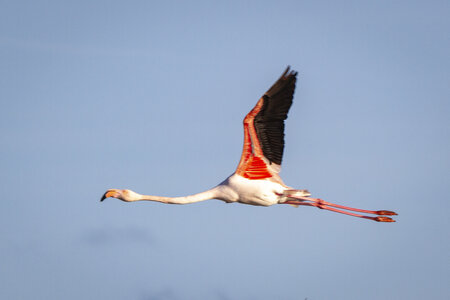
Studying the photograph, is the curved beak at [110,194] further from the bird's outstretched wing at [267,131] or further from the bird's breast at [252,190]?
the bird's outstretched wing at [267,131]

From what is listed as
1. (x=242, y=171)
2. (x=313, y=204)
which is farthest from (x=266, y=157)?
(x=313, y=204)

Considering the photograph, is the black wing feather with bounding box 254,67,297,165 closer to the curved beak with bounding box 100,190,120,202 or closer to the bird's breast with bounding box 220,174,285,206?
the bird's breast with bounding box 220,174,285,206

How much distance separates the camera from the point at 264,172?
27062mm

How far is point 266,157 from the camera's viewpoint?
26.8 metres

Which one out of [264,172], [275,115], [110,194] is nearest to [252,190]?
[264,172]

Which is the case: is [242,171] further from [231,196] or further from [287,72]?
[287,72]

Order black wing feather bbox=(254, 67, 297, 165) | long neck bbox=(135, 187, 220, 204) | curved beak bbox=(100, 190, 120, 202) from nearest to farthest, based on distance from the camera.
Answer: black wing feather bbox=(254, 67, 297, 165)
curved beak bbox=(100, 190, 120, 202)
long neck bbox=(135, 187, 220, 204)

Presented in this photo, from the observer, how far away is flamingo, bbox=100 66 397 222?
2528 cm

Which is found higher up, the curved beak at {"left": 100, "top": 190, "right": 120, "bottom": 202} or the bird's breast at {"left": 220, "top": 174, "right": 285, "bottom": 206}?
the bird's breast at {"left": 220, "top": 174, "right": 285, "bottom": 206}

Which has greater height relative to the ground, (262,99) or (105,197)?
(262,99)

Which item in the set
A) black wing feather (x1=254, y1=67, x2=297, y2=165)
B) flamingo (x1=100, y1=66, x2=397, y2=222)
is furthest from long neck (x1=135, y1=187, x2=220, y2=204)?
black wing feather (x1=254, y1=67, x2=297, y2=165)

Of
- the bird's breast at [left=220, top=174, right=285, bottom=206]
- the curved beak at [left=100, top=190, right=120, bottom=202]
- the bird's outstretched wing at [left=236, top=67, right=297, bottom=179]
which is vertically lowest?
the curved beak at [left=100, top=190, right=120, bottom=202]

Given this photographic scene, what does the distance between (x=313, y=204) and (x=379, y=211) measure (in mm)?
2252

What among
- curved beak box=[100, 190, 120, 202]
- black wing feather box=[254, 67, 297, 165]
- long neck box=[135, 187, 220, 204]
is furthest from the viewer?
long neck box=[135, 187, 220, 204]
